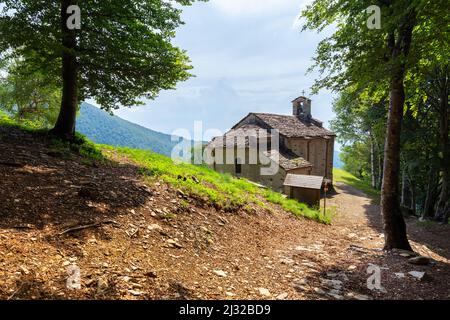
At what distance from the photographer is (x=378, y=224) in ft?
54.6

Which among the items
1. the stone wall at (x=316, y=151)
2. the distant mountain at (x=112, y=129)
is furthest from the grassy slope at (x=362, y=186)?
the distant mountain at (x=112, y=129)

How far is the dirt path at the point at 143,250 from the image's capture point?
13.1 ft

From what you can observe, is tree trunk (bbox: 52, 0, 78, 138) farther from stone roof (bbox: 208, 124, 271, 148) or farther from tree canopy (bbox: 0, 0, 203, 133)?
stone roof (bbox: 208, 124, 271, 148)

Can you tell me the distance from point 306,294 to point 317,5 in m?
9.37

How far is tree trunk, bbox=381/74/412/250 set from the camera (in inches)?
336

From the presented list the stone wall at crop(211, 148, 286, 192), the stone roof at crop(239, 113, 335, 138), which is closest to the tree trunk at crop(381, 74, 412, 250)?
the stone wall at crop(211, 148, 286, 192)

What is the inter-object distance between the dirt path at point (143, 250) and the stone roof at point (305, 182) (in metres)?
9.72

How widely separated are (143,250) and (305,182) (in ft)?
54.5

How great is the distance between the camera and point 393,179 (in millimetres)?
8617

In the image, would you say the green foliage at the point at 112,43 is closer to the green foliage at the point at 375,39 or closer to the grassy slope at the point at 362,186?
the green foliage at the point at 375,39

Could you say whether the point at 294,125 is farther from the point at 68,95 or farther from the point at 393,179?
the point at 68,95

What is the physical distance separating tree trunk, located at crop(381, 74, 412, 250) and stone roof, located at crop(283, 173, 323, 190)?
10504 mm

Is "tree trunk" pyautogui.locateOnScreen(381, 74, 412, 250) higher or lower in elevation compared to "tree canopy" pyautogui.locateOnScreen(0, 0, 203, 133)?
lower

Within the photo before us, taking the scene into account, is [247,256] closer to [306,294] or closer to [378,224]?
[306,294]
